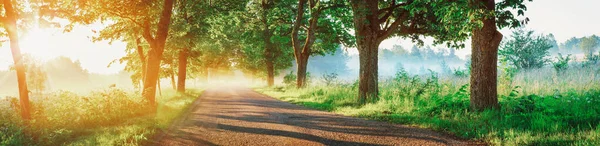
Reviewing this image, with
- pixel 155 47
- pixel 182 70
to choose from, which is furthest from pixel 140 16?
pixel 182 70

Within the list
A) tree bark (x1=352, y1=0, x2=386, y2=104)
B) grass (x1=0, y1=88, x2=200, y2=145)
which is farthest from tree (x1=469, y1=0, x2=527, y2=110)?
grass (x1=0, y1=88, x2=200, y2=145)

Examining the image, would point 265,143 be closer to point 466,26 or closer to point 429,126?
point 429,126

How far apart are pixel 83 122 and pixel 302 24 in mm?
17536

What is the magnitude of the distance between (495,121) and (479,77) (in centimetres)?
179

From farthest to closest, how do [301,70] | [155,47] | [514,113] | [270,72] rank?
[270,72], [301,70], [155,47], [514,113]

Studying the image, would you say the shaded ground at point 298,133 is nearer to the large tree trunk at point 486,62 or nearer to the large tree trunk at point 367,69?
the large tree trunk at point 486,62

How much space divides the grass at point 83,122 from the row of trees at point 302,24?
592 millimetres

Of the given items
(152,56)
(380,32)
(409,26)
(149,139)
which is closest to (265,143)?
(149,139)

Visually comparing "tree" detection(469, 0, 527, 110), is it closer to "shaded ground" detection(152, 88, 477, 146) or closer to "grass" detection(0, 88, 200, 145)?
"shaded ground" detection(152, 88, 477, 146)

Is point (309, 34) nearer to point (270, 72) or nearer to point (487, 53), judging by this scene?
point (270, 72)

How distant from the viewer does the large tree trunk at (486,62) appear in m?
8.30

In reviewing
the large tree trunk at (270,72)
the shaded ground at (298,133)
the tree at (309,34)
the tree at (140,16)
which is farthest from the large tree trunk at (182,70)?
the shaded ground at (298,133)

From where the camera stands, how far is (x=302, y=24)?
24344 mm

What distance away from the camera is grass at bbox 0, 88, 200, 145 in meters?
6.69
